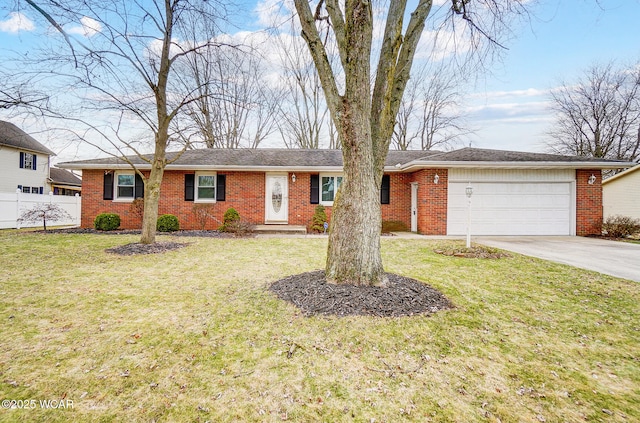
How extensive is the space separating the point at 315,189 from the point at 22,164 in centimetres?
2204

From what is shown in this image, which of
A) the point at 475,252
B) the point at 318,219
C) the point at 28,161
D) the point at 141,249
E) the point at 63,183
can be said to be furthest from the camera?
the point at 63,183

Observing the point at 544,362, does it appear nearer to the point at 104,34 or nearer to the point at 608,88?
the point at 104,34

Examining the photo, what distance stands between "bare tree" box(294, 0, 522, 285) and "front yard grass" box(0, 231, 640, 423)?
101 cm

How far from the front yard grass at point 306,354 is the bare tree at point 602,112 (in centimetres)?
2518

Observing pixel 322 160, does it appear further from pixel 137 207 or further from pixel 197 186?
pixel 137 207

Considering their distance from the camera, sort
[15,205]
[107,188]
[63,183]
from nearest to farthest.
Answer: [107,188]
[15,205]
[63,183]

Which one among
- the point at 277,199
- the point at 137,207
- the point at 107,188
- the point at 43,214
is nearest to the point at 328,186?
the point at 277,199

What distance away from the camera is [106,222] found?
1177 cm

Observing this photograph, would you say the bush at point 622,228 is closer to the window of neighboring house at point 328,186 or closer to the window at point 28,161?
the window of neighboring house at point 328,186

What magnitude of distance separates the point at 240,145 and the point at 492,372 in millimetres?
22096

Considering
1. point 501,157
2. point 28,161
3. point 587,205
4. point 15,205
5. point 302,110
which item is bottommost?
point 15,205

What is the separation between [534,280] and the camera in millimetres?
5141

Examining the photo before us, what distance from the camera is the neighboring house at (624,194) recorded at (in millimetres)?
13969

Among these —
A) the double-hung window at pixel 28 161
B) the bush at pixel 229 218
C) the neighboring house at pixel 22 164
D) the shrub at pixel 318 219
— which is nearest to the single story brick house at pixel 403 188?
the shrub at pixel 318 219
